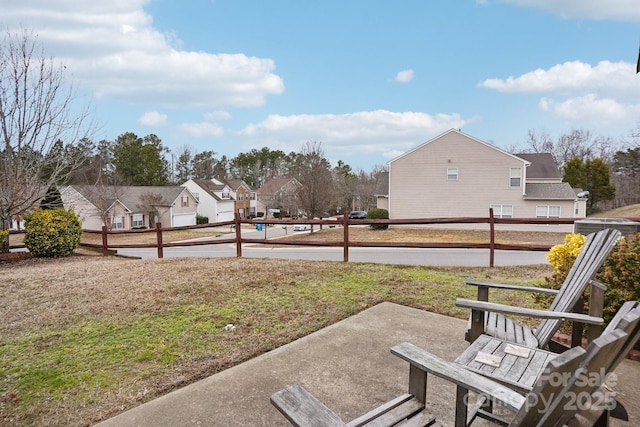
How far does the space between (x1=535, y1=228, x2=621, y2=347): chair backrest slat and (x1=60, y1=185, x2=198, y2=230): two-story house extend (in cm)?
2928

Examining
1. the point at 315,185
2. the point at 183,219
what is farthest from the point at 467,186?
the point at 183,219

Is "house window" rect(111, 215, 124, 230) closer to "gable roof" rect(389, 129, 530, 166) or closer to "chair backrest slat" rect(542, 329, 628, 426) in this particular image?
"gable roof" rect(389, 129, 530, 166)

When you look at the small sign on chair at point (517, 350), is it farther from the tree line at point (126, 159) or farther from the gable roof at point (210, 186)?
the gable roof at point (210, 186)

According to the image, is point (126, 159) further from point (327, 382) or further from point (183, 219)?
point (327, 382)

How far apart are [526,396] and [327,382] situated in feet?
5.31

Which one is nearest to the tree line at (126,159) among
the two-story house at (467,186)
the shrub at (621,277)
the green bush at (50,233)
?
the green bush at (50,233)

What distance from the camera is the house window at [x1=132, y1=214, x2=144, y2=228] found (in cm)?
3227

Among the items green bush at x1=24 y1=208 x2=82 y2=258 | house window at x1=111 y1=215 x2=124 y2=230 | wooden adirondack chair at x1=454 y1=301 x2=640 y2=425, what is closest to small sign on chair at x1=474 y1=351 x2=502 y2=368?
wooden adirondack chair at x1=454 y1=301 x2=640 y2=425

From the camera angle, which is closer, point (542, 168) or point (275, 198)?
point (542, 168)

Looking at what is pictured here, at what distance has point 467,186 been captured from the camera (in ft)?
72.6

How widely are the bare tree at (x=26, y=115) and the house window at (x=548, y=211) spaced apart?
23.1m

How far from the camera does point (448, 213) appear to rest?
22688 millimetres

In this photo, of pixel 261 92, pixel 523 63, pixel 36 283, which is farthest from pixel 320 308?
pixel 261 92

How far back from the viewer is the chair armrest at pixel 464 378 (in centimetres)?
132
